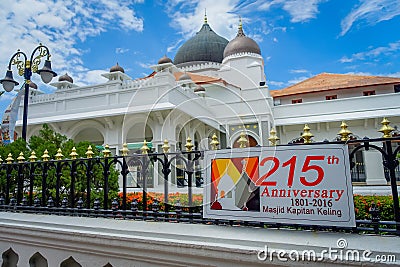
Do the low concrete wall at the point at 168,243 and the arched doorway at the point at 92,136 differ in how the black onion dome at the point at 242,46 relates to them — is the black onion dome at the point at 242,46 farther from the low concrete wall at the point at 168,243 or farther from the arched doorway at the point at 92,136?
the low concrete wall at the point at 168,243

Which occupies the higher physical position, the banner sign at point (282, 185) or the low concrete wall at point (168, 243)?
the banner sign at point (282, 185)

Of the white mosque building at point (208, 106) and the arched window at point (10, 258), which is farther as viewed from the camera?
the white mosque building at point (208, 106)

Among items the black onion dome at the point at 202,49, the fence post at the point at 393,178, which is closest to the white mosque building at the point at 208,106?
the black onion dome at the point at 202,49

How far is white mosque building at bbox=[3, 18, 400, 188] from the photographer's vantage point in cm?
1355

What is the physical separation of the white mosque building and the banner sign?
659 cm

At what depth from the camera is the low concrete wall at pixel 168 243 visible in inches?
61.3

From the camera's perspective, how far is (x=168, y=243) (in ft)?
6.05

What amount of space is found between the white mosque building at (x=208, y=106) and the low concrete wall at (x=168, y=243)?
6.73 metres

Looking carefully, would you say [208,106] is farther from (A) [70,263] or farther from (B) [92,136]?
(A) [70,263]

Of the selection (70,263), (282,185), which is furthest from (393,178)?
(70,263)

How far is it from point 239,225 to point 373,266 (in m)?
0.88

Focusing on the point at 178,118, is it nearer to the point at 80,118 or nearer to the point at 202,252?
the point at 80,118

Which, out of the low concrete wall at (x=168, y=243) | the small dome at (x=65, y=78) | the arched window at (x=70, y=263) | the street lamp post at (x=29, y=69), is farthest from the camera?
the small dome at (x=65, y=78)

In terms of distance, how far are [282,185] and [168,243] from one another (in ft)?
2.83
